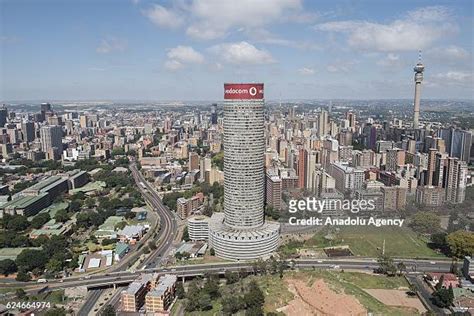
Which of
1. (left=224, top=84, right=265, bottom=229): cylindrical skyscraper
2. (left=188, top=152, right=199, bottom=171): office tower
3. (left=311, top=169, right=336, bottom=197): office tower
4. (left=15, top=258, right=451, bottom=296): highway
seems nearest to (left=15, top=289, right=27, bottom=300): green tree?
(left=15, top=258, right=451, bottom=296): highway

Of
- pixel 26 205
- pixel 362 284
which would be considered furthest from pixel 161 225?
pixel 362 284

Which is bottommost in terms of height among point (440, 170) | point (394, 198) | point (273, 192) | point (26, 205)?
point (26, 205)

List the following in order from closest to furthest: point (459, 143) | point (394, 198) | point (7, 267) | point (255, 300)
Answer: point (255, 300) < point (7, 267) < point (394, 198) < point (459, 143)

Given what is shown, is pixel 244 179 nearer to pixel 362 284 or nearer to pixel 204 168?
pixel 362 284

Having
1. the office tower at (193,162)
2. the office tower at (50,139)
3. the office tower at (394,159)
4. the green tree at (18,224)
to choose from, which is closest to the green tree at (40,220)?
the green tree at (18,224)

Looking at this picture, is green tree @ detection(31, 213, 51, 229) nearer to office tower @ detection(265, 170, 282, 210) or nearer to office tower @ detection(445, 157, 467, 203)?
office tower @ detection(265, 170, 282, 210)

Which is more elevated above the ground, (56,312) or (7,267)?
(56,312)

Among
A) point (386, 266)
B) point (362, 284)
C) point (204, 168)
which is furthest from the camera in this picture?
point (204, 168)

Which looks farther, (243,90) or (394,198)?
(394,198)
